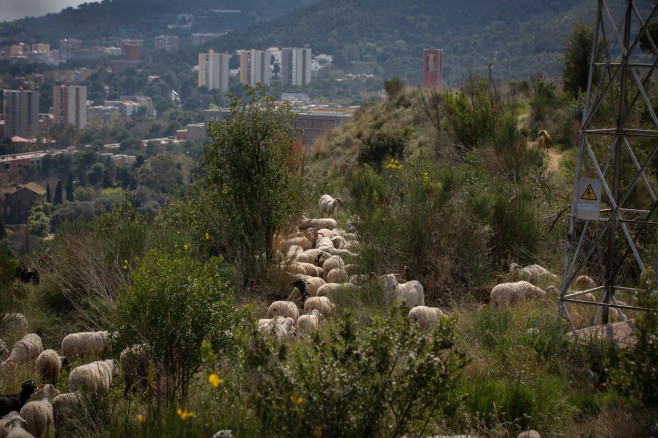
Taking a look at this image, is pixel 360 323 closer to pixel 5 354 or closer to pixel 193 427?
pixel 193 427

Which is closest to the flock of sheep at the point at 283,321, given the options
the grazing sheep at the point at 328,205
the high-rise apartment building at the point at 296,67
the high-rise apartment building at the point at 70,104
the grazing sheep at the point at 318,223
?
the grazing sheep at the point at 318,223

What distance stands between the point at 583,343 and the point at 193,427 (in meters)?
3.39

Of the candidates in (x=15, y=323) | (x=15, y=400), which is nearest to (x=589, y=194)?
(x=15, y=400)

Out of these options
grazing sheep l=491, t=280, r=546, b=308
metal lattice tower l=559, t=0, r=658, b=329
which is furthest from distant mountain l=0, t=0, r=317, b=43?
grazing sheep l=491, t=280, r=546, b=308

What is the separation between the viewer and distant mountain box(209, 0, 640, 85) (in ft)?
219

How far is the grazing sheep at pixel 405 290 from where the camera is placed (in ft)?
23.9

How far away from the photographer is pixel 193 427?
3.71m

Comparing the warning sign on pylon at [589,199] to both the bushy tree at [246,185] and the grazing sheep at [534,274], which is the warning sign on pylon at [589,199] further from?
the bushy tree at [246,185]

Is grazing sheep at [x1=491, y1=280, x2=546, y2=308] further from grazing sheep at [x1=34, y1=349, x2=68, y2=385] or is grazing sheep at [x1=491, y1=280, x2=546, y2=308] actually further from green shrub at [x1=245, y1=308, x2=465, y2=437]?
grazing sheep at [x1=34, y1=349, x2=68, y2=385]

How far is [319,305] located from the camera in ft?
24.4

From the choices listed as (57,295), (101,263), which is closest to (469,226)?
(101,263)

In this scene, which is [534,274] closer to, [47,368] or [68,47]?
[47,368]

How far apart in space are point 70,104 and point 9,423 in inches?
3648

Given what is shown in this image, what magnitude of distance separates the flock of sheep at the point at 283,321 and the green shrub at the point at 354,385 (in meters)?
0.44
